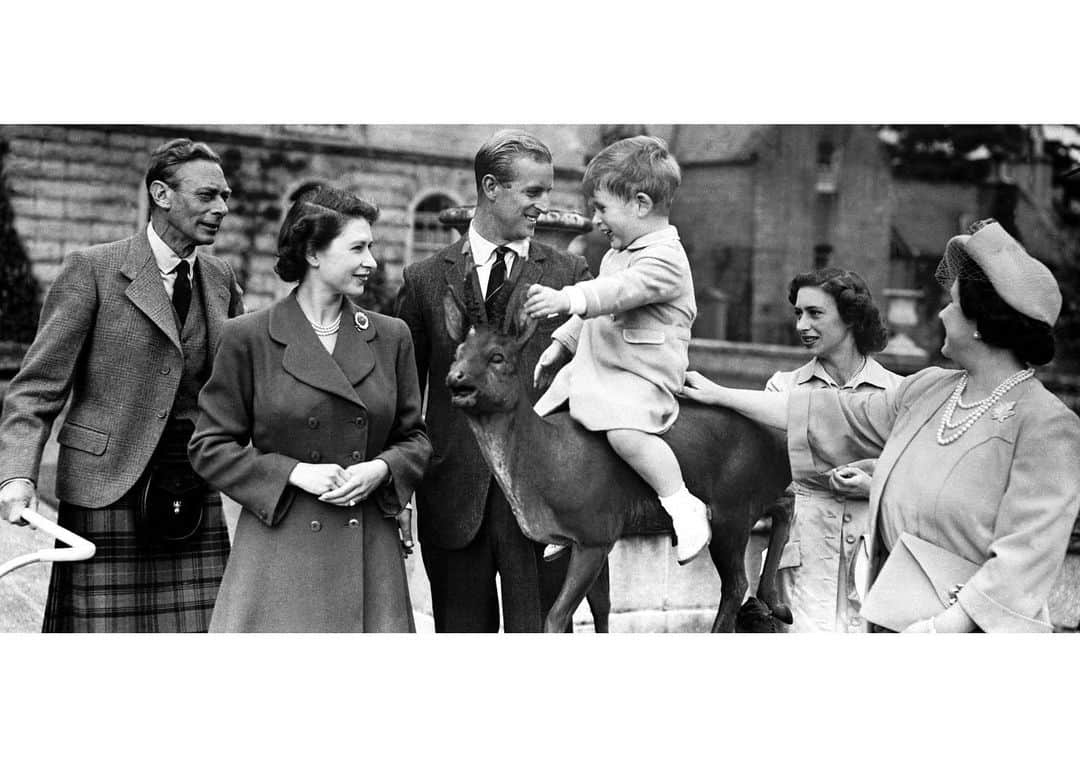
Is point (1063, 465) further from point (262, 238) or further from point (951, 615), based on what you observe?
point (262, 238)

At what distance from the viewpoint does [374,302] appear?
367 inches

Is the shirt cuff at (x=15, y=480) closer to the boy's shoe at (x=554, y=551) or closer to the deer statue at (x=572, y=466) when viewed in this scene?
the deer statue at (x=572, y=466)

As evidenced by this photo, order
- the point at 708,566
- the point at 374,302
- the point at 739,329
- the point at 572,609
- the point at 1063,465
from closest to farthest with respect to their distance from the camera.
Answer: the point at 1063,465, the point at 572,609, the point at 708,566, the point at 374,302, the point at 739,329

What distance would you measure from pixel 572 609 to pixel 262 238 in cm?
466

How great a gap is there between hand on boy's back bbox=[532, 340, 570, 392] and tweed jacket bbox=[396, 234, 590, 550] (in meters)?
0.03

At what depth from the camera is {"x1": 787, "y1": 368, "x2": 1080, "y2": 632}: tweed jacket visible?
4.16 m

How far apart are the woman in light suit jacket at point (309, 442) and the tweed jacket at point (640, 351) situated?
66cm

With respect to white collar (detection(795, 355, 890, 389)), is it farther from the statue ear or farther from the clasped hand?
the clasped hand

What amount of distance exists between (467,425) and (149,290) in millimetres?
1307

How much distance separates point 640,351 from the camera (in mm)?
4504

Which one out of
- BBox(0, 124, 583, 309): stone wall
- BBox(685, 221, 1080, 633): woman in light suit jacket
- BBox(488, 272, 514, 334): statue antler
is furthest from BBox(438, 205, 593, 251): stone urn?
BBox(685, 221, 1080, 633): woman in light suit jacket

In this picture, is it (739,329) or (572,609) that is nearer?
(572,609)

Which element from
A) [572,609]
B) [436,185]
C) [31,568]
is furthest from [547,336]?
[436,185]

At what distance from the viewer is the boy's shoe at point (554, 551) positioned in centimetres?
472
